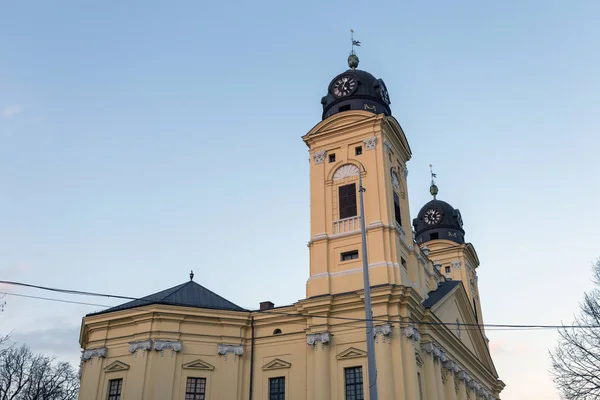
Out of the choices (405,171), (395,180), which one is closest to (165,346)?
(395,180)

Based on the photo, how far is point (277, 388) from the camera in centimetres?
2952

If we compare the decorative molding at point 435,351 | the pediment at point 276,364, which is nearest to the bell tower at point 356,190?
the decorative molding at point 435,351

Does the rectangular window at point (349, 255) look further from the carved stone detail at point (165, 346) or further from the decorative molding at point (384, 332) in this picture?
the carved stone detail at point (165, 346)

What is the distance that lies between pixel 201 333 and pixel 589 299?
19172mm

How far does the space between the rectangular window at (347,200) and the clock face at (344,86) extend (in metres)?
6.76

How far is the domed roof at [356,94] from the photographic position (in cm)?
3509

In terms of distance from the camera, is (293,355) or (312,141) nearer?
(293,355)

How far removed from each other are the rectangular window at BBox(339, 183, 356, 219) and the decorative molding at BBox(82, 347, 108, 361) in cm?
1497

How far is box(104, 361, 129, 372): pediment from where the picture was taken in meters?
29.4

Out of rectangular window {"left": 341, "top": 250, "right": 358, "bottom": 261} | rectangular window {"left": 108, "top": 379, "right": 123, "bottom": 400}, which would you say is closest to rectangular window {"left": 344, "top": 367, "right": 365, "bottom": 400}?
rectangular window {"left": 341, "top": 250, "right": 358, "bottom": 261}

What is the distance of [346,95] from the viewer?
116 feet

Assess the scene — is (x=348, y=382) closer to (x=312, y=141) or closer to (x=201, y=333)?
(x=201, y=333)

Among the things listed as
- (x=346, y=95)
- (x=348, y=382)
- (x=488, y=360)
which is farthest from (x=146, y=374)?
(x=488, y=360)

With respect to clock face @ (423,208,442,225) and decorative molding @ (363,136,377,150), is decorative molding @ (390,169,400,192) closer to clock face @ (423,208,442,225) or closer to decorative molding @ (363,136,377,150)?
decorative molding @ (363,136,377,150)
